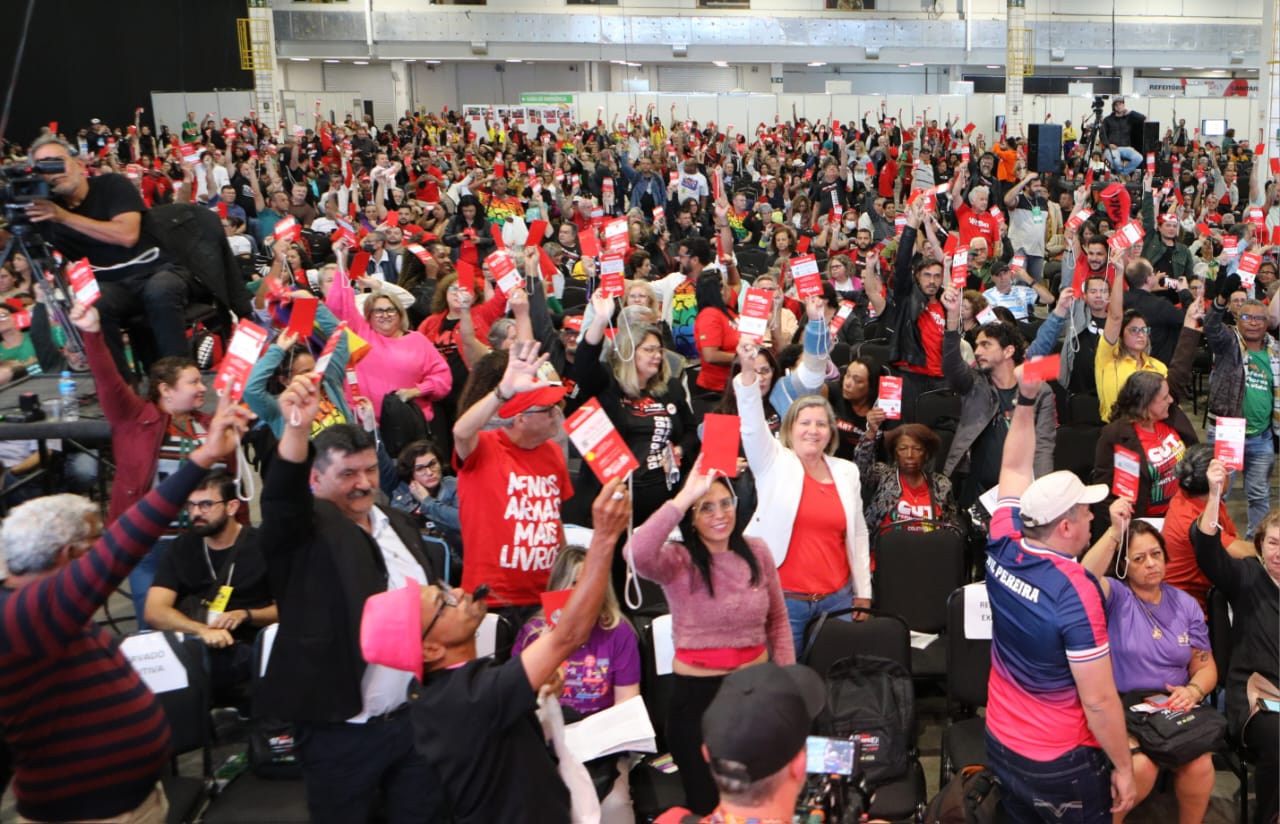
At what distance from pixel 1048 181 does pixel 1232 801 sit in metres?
12.7

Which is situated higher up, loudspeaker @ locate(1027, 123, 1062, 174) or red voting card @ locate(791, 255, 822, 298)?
loudspeaker @ locate(1027, 123, 1062, 174)

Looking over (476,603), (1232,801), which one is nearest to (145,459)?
(476,603)

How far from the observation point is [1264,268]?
848cm

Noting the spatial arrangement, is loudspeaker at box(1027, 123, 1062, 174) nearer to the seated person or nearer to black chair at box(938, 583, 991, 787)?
black chair at box(938, 583, 991, 787)

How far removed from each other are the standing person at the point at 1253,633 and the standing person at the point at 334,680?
2.68m

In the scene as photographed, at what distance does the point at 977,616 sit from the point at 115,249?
413 cm

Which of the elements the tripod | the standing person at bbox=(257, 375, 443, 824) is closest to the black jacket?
the standing person at bbox=(257, 375, 443, 824)

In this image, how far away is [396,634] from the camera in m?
2.50

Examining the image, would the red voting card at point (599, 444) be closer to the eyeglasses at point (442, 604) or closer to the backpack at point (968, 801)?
the eyeglasses at point (442, 604)

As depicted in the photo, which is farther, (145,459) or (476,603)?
(145,459)

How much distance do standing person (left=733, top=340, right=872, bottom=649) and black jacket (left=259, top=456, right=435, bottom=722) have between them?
159 cm

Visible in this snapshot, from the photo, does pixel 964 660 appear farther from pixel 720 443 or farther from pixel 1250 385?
pixel 1250 385

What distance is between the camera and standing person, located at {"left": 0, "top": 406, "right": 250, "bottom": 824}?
8.56 feet

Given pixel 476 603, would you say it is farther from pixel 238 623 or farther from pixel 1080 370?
pixel 1080 370
